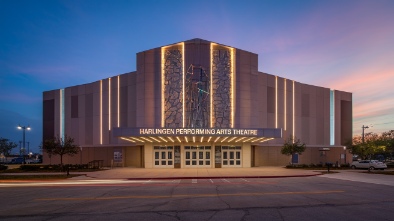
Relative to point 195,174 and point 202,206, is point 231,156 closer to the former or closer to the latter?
point 195,174

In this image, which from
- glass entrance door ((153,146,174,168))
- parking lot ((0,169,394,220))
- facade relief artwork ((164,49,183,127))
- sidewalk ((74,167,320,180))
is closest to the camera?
parking lot ((0,169,394,220))

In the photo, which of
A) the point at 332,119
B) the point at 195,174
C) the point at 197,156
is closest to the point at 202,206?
the point at 195,174

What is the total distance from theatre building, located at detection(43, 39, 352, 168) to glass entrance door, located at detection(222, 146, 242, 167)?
129 millimetres

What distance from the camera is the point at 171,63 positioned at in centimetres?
4244

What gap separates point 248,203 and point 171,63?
3109cm

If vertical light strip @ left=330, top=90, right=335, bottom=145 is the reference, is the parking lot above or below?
below

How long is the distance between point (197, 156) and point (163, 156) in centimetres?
440

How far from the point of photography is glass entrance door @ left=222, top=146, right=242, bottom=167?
4275 centimetres

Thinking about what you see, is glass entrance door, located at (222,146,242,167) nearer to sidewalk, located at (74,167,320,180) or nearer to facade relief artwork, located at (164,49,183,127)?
facade relief artwork, located at (164,49,183,127)

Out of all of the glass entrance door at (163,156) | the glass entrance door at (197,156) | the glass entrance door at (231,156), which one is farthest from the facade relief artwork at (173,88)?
the glass entrance door at (231,156)

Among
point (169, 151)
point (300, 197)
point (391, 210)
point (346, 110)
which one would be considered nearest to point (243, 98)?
point (169, 151)

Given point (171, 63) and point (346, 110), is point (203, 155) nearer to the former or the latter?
point (171, 63)

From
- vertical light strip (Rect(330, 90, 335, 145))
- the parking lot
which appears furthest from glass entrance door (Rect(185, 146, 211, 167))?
the parking lot

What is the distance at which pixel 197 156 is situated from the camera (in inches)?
1668
